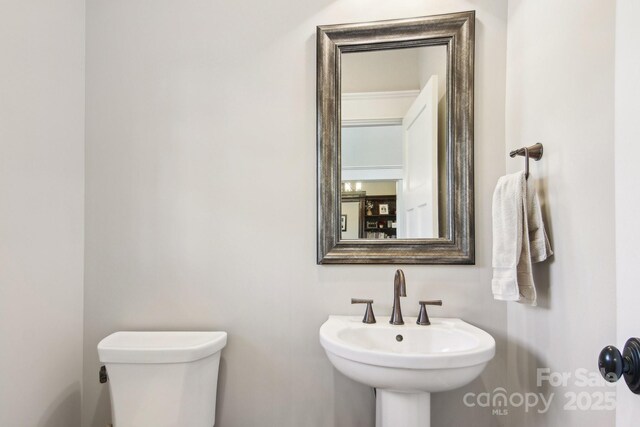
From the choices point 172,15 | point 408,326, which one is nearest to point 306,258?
point 408,326

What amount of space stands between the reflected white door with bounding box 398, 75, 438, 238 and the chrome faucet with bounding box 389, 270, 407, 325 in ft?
0.69

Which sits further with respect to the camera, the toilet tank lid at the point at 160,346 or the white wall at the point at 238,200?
the white wall at the point at 238,200

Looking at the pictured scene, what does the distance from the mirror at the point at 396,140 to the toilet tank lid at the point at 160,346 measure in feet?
1.89

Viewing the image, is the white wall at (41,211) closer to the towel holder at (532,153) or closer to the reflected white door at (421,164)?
the reflected white door at (421,164)

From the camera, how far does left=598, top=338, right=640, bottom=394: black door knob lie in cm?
49

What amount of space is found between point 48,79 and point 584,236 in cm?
202

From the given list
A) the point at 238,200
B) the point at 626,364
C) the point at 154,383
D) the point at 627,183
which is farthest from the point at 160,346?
the point at 627,183

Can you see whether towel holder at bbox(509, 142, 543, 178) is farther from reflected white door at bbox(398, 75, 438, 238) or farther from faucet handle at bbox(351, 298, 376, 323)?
faucet handle at bbox(351, 298, 376, 323)

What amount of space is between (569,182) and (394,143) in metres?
0.65

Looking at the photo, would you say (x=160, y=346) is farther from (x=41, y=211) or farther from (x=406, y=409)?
(x=406, y=409)

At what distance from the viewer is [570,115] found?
92 centimetres

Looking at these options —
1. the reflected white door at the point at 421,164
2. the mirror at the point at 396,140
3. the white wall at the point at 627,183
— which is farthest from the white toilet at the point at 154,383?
the white wall at the point at 627,183

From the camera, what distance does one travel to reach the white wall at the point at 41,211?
1.17 meters

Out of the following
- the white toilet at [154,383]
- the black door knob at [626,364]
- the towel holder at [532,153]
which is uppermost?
the towel holder at [532,153]
